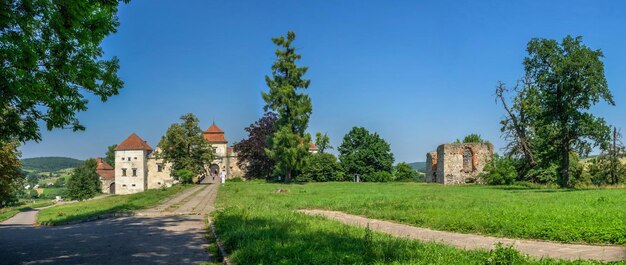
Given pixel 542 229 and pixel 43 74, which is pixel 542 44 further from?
pixel 43 74

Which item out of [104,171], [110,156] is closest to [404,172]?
[104,171]

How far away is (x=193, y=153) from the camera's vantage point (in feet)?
165

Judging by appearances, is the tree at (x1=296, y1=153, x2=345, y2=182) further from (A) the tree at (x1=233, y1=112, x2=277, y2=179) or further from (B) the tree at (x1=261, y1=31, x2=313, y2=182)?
(B) the tree at (x1=261, y1=31, x2=313, y2=182)

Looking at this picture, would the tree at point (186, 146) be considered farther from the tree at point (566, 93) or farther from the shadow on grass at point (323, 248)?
the shadow on grass at point (323, 248)

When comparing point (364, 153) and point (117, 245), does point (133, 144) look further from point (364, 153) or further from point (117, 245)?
point (117, 245)

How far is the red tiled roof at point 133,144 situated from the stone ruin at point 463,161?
1831 inches

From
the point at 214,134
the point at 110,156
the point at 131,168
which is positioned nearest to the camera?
the point at 131,168

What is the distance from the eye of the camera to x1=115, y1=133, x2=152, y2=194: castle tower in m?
70.3

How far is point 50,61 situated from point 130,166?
218 ft

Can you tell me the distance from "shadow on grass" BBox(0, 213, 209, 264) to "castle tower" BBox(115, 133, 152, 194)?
60.4 metres

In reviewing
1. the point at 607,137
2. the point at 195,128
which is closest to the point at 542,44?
the point at 607,137

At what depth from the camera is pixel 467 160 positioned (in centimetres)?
4619

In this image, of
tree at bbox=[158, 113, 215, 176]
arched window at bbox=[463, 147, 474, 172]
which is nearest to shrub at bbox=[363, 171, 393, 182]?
arched window at bbox=[463, 147, 474, 172]

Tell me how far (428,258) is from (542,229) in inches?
176
